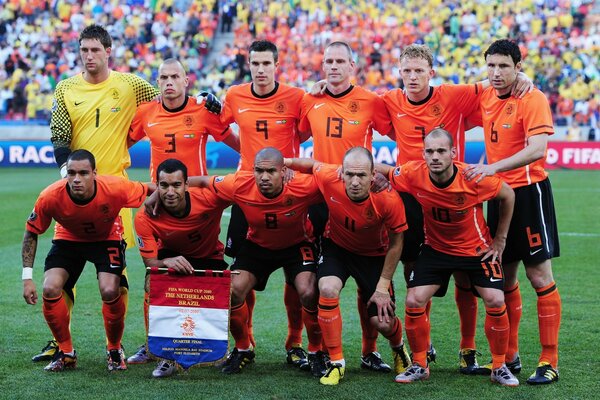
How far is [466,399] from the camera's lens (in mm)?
5910

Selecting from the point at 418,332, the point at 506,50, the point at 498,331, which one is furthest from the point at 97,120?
the point at 498,331

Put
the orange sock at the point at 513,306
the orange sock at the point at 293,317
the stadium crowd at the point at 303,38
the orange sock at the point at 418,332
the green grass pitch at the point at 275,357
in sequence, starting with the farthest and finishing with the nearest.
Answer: the stadium crowd at the point at 303,38 → the orange sock at the point at 293,317 → the orange sock at the point at 513,306 → the orange sock at the point at 418,332 → the green grass pitch at the point at 275,357

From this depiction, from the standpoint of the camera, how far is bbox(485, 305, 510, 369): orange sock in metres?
6.34

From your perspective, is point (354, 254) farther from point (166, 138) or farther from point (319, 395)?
point (166, 138)

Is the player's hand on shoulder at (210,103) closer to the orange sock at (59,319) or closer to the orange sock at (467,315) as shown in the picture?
the orange sock at (59,319)

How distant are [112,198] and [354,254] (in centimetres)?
181

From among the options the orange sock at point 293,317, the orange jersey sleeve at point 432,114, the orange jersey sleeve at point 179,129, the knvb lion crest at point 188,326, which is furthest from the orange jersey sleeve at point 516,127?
the knvb lion crest at point 188,326

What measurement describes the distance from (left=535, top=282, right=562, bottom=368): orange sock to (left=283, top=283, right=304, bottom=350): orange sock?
6.00 ft

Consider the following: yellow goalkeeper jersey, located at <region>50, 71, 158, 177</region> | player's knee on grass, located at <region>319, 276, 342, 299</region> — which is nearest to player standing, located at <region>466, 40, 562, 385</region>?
player's knee on grass, located at <region>319, 276, 342, 299</region>

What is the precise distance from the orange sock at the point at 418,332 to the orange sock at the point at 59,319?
2.48 metres

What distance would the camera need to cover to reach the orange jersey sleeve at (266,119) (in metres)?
7.30

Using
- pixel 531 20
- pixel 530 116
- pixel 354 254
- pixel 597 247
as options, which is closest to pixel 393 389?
pixel 354 254

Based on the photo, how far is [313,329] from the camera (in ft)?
22.5

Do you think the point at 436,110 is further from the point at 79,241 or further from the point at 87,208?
the point at 79,241
